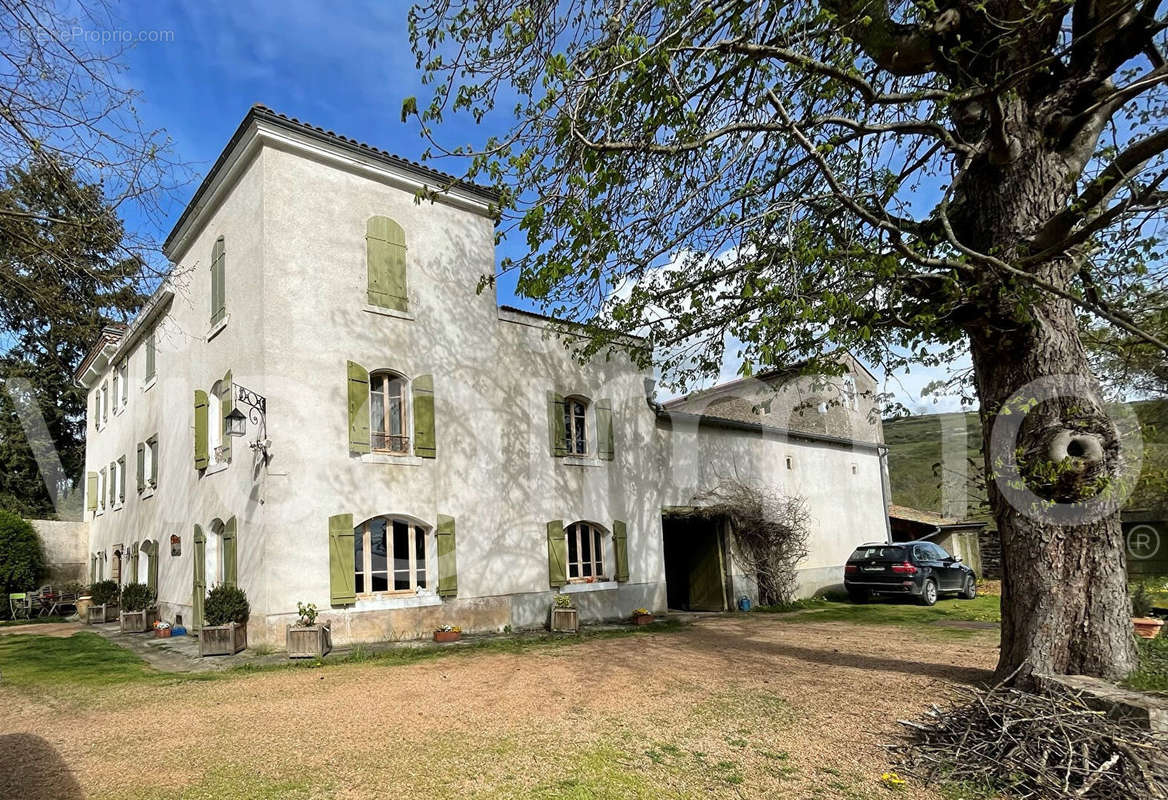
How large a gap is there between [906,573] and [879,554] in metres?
0.84

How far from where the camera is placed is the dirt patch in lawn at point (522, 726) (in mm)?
4398

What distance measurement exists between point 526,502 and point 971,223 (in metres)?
8.45

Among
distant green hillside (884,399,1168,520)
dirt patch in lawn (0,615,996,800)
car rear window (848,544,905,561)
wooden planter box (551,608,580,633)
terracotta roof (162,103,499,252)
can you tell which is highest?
terracotta roof (162,103,499,252)

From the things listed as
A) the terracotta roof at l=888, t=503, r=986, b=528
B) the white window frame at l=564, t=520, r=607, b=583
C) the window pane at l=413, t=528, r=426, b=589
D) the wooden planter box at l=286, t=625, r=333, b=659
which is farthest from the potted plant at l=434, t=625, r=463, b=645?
the terracotta roof at l=888, t=503, r=986, b=528

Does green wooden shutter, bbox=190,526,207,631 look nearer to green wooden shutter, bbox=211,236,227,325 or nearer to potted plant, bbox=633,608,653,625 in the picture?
green wooden shutter, bbox=211,236,227,325

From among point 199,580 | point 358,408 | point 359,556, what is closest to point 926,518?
point 359,556

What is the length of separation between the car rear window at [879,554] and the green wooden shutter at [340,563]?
1170cm

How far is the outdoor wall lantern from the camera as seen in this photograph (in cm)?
987

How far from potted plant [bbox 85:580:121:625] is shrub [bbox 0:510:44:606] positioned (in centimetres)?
368

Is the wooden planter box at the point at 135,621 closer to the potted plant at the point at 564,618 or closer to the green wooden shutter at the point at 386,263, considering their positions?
the green wooden shutter at the point at 386,263

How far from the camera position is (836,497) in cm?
1842

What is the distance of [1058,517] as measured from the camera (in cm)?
577

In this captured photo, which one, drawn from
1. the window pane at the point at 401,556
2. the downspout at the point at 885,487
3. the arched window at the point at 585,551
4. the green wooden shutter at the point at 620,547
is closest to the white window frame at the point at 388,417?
the window pane at the point at 401,556

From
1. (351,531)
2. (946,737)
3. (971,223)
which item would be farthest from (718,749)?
(351,531)
